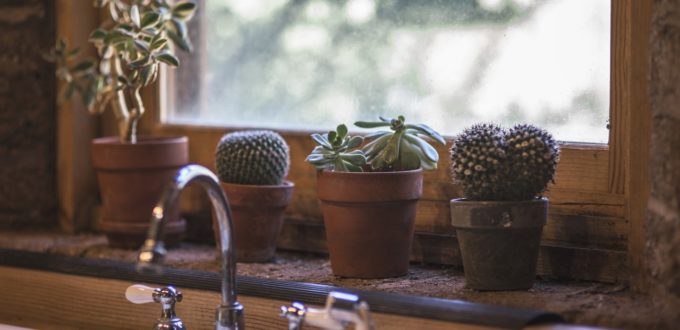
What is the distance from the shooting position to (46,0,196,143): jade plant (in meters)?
1.79

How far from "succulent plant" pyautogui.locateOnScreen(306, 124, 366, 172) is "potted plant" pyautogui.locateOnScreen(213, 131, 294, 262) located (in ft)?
0.46

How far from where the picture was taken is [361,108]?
5.99 feet

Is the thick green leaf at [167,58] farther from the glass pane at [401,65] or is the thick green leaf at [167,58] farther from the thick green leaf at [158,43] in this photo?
the glass pane at [401,65]

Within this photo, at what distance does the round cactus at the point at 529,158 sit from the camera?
4.70 feet

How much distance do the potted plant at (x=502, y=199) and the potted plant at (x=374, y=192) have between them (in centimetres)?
12

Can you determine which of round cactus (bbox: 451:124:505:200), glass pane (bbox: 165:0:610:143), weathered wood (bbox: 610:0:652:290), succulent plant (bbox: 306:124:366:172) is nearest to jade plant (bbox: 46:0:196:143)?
glass pane (bbox: 165:0:610:143)

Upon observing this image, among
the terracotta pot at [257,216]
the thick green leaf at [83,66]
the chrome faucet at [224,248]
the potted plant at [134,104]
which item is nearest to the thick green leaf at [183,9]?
the potted plant at [134,104]

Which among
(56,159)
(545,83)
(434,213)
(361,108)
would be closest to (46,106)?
(56,159)

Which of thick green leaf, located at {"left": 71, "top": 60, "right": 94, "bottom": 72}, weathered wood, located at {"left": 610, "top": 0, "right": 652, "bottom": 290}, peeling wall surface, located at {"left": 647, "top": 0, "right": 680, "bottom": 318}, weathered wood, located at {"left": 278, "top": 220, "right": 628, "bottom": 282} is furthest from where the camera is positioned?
thick green leaf, located at {"left": 71, "top": 60, "right": 94, "bottom": 72}

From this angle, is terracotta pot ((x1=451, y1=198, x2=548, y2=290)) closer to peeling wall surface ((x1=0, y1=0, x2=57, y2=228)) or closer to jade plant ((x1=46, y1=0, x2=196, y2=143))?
jade plant ((x1=46, y1=0, x2=196, y2=143))

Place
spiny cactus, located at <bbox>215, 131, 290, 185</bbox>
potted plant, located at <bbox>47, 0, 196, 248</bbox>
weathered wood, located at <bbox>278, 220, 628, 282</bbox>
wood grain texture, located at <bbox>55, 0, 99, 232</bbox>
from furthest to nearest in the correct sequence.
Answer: wood grain texture, located at <bbox>55, 0, 99, 232</bbox>, potted plant, located at <bbox>47, 0, 196, 248</bbox>, spiny cactus, located at <bbox>215, 131, 290, 185</bbox>, weathered wood, located at <bbox>278, 220, 628, 282</bbox>

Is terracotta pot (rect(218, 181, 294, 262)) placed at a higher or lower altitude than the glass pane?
lower

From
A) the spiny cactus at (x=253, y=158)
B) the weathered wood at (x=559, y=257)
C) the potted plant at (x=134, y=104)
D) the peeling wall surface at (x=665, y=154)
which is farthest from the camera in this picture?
the potted plant at (x=134, y=104)

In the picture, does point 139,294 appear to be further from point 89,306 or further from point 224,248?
point 89,306
